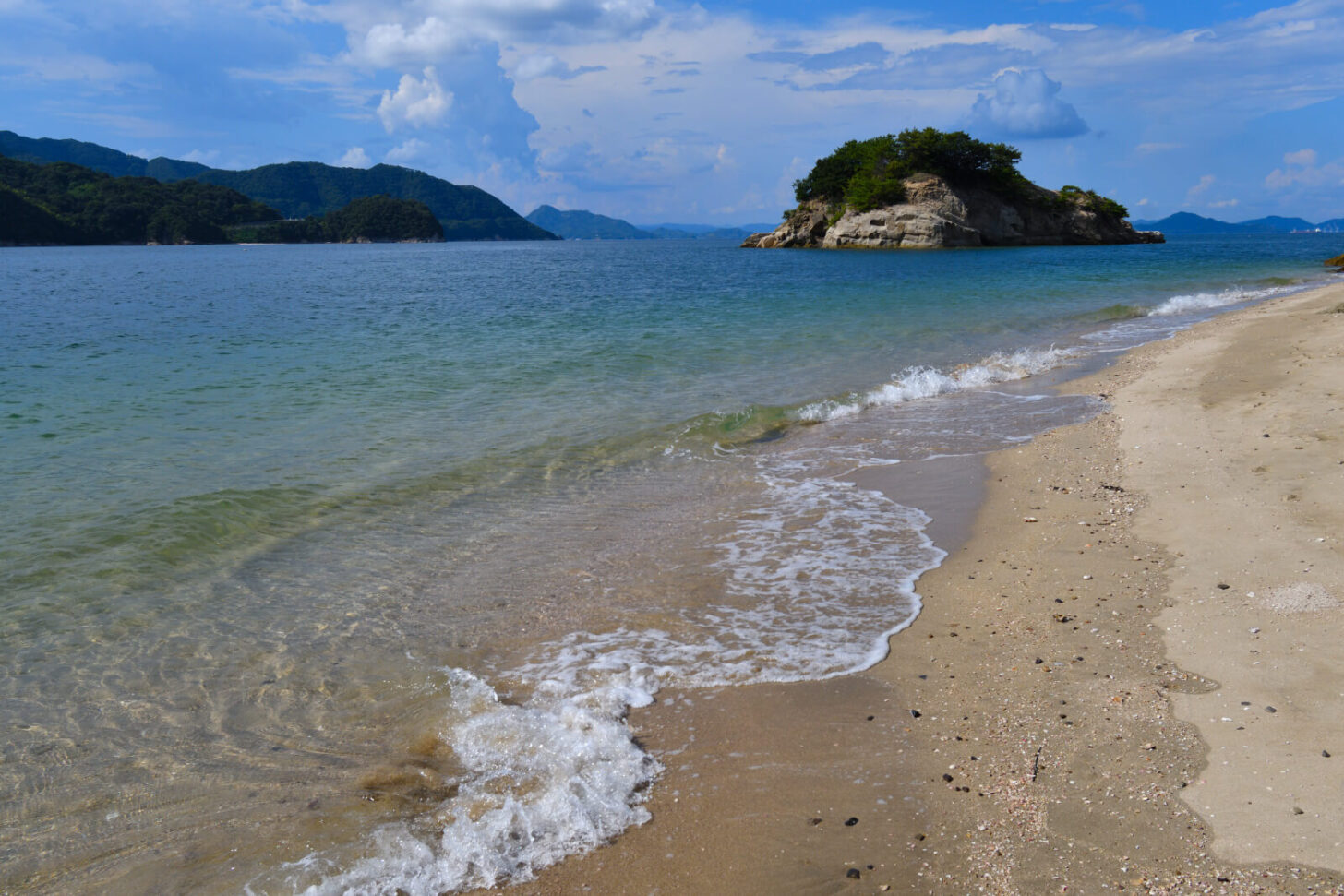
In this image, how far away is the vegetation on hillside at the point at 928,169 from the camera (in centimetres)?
8631

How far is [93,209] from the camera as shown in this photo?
5404 inches

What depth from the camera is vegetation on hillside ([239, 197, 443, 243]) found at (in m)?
177

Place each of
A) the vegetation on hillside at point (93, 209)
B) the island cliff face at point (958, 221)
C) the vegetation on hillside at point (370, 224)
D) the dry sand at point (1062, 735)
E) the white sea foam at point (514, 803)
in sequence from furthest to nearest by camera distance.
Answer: the vegetation on hillside at point (370, 224) < the vegetation on hillside at point (93, 209) < the island cliff face at point (958, 221) < the white sea foam at point (514, 803) < the dry sand at point (1062, 735)

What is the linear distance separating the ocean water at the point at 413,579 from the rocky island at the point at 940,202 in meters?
69.4

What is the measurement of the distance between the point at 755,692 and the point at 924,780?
52.9 inches

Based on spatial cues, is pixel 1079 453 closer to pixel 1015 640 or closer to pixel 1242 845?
pixel 1015 640

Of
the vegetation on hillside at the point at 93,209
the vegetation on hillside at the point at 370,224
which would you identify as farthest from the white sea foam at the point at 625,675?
the vegetation on hillside at the point at 370,224

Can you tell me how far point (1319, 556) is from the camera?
5945 millimetres

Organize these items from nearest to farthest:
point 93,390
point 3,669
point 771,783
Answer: point 771,783 < point 3,669 < point 93,390

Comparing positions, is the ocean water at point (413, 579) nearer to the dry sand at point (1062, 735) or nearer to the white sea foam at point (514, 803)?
the white sea foam at point (514, 803)

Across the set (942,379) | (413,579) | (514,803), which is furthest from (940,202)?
(514,803)

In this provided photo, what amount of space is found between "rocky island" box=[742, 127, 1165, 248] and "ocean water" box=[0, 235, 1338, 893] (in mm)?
69383

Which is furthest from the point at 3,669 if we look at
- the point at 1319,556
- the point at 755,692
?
the point at 1319,556

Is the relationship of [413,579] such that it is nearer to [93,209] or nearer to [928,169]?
[928,169]
